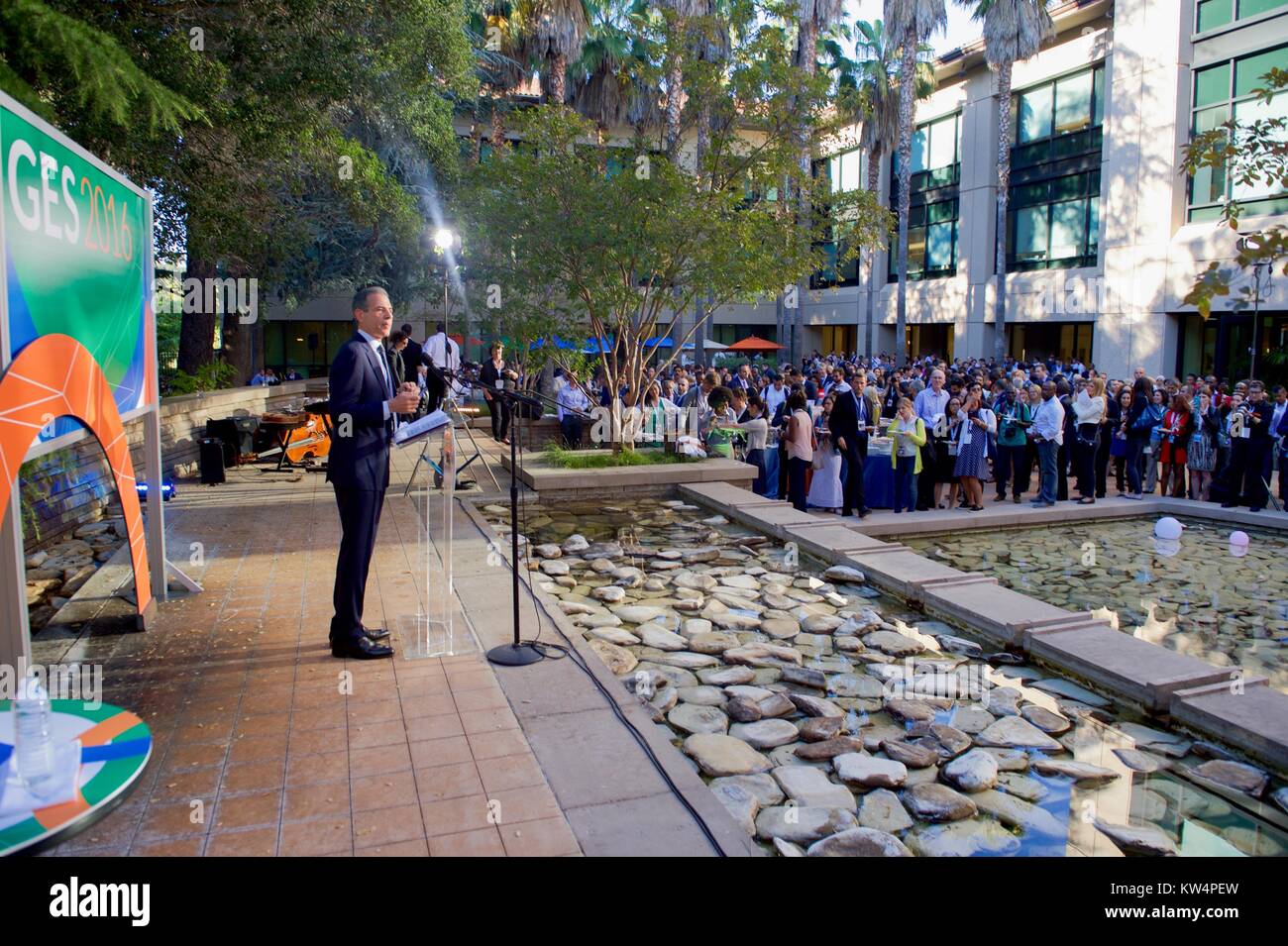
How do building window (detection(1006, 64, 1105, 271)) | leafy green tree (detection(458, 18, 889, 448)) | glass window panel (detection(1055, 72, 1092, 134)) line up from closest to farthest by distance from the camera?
1. leafy green tree (detection(458, 18, 889, 448))
2. building window (detection(1006, 64, 1105, 271))
3. glass window panel (detection(1055, 72, 1092, 134))

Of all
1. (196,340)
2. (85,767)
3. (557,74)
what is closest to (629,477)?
(85,767)

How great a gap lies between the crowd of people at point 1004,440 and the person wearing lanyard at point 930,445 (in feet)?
0.06

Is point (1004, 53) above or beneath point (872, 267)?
above

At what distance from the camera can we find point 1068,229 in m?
30.7

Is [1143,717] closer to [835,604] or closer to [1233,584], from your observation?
[835,604]

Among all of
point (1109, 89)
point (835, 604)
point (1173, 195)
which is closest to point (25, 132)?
point (835, 604)

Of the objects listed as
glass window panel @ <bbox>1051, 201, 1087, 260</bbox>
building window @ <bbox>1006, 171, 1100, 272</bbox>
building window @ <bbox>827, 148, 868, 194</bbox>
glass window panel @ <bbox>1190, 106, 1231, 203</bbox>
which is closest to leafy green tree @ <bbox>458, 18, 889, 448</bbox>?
glass window panel @ <bbox>1190, 106, 1231, 203</bbox>

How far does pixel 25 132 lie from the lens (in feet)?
14.2

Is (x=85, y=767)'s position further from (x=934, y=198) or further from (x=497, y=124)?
(x=934, y=198)

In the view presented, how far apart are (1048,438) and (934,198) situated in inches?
1035

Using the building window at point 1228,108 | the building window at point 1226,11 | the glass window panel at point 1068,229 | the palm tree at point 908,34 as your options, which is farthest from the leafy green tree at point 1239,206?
the palm tree at point 908,34

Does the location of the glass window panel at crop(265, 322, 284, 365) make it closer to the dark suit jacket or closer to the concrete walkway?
the concrete walkway

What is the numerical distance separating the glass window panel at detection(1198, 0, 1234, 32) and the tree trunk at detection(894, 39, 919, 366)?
367 inches

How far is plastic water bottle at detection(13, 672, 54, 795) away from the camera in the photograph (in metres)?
3.67
